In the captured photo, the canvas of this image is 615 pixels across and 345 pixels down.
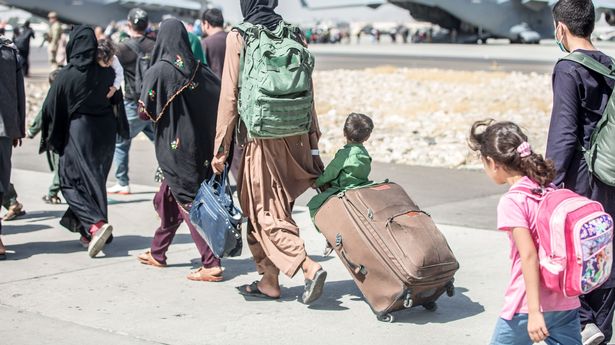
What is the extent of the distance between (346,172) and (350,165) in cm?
6

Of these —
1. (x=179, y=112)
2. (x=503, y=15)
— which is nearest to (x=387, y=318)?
(x=179, y=112)

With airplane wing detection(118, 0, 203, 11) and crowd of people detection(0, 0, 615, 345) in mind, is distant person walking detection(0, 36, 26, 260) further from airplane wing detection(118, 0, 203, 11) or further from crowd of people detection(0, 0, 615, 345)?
airplane wing detection(118, 0, 203, 11)

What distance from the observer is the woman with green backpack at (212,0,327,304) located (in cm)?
563

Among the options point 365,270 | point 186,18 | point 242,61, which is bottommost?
point 186,18

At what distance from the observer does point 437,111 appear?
19.8m

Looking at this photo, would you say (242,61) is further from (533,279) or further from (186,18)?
(186,18)

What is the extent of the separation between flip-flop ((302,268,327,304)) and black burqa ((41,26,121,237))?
2220mm

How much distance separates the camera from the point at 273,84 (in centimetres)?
557

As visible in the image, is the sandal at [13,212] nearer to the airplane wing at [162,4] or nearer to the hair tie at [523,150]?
the hair tie at [523,150]

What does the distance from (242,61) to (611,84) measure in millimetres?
2160

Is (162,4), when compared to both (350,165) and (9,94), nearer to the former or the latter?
(9,94)

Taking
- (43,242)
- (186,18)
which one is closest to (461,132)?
(43,242)

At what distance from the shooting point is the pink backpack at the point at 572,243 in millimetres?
3590

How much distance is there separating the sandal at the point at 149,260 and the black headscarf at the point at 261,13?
6.68 feet
